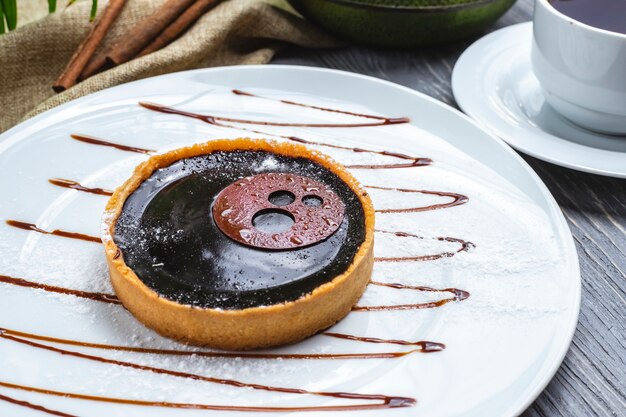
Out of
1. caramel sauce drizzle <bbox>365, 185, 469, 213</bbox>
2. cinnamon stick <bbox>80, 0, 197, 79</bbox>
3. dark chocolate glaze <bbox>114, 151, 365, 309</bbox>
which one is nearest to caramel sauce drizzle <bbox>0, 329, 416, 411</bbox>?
dark chocolate glaze <bbox>114, 151, 365, 309</bbox>

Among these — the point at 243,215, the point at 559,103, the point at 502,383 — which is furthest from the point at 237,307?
the point at 559,103

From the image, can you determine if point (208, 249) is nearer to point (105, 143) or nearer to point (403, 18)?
point (105, 143)

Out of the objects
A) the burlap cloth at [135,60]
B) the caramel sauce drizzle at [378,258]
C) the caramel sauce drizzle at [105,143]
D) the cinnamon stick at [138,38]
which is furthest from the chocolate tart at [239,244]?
the cinnamon stick at [138,38]

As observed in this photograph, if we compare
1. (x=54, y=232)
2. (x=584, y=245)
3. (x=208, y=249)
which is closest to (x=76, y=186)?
(x=54, y=232)

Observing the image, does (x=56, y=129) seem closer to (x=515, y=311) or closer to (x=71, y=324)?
(x=71, y=324)

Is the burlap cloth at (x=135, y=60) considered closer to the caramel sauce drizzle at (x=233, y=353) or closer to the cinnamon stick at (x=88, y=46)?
the cinnamon stick at (x=88, y=46)
